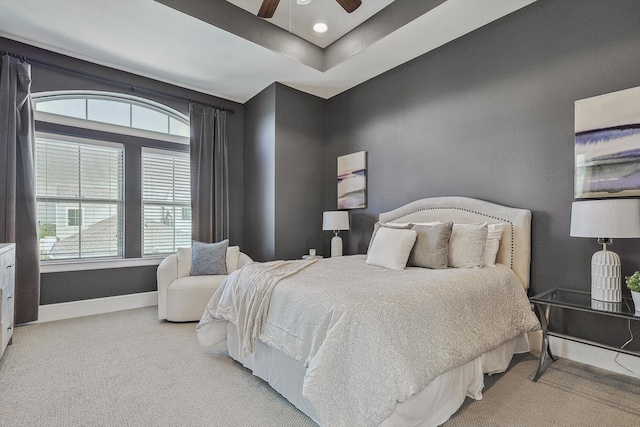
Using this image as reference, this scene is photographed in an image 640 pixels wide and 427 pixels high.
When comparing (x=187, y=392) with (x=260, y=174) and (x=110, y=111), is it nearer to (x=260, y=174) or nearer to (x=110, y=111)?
(x=260, y=174)

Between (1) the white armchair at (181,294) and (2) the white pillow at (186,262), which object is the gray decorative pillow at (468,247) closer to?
(1) the white armchair at (181,294)

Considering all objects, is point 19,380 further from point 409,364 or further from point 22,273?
point 409,364

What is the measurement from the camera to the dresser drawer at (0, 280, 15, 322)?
2.37 metres

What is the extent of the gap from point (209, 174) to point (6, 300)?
259cm

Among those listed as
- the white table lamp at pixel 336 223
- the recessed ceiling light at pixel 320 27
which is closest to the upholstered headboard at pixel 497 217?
the white table lamp at pixel 336 223

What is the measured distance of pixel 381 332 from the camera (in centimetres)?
148

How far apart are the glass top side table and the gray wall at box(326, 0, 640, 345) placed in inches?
10.5

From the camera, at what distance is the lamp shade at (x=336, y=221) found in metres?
4.17

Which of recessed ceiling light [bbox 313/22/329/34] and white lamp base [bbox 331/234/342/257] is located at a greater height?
recessed ceiling light [bbox 313/22/329/34]

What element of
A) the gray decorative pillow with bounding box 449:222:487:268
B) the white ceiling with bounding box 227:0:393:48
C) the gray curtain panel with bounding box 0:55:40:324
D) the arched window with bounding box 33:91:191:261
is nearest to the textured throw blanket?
the gray decorative pillow with bounding box 449:222:487:268

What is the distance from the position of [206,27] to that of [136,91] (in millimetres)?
1663

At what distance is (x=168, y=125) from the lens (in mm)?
4543

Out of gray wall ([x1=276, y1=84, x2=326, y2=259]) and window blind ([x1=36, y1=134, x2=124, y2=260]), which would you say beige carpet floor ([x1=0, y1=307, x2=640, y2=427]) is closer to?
window blind ([x1=36, y1=134, x2=124, y2=260])

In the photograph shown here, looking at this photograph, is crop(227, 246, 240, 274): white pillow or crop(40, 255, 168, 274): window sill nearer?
crop(40, 255, 168, 274): window sill
